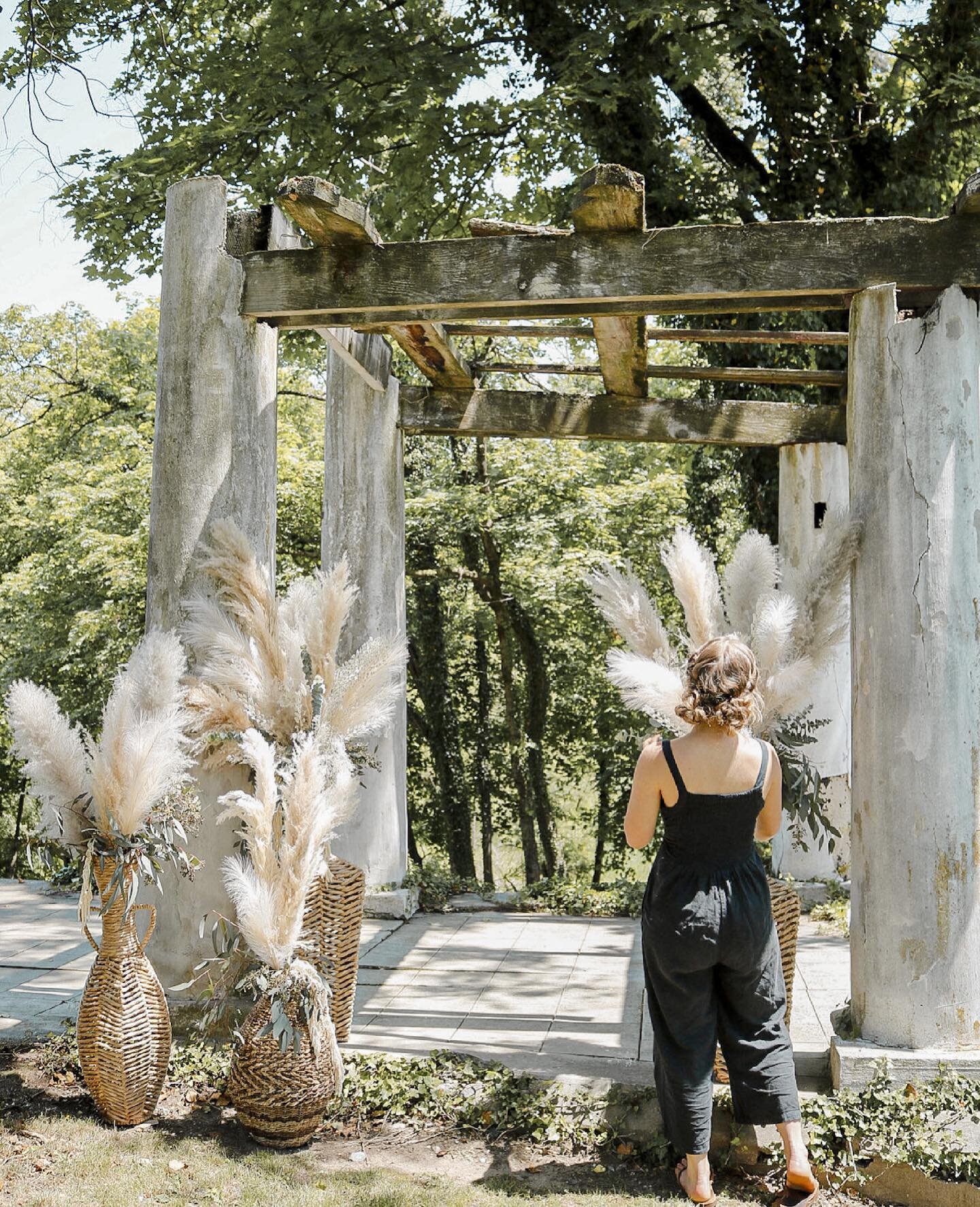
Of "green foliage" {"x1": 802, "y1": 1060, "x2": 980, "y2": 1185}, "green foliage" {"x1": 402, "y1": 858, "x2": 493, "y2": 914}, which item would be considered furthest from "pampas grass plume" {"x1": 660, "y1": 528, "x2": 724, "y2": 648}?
"green foliage" {"x1": 402, "y1": 858, "x2": 493, "y2": 914}

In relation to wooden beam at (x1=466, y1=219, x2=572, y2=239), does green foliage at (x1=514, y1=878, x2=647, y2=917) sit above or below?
below

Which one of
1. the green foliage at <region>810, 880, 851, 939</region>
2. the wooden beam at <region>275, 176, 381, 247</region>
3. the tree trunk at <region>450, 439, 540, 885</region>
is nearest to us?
the wooden beam at <region>275, 176, 381, 247</region>

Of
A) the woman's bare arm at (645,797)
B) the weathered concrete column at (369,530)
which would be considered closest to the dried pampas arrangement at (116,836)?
the woman's bare arm at (645,797)

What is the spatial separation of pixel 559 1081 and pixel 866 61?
342 inches

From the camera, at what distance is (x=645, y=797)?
11.0ft

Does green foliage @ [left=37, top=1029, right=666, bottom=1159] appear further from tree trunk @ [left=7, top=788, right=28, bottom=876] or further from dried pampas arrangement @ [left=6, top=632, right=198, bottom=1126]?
tree trunk @ [left=7, top=788, right=28, bottom=876]

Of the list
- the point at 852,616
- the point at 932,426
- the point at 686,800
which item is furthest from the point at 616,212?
the point at 686,800

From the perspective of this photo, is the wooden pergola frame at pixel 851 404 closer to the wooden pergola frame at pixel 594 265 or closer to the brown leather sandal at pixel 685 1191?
the wooden pergola frame at pixel 594 265

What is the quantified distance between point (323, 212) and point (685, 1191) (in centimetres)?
351

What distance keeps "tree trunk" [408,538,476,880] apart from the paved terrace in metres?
7.93

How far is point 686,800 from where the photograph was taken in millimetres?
3320

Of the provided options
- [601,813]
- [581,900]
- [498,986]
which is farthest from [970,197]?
[601,813]

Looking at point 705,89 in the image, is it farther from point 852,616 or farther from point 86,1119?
point 86,1119

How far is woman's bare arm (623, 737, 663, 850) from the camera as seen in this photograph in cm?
334
